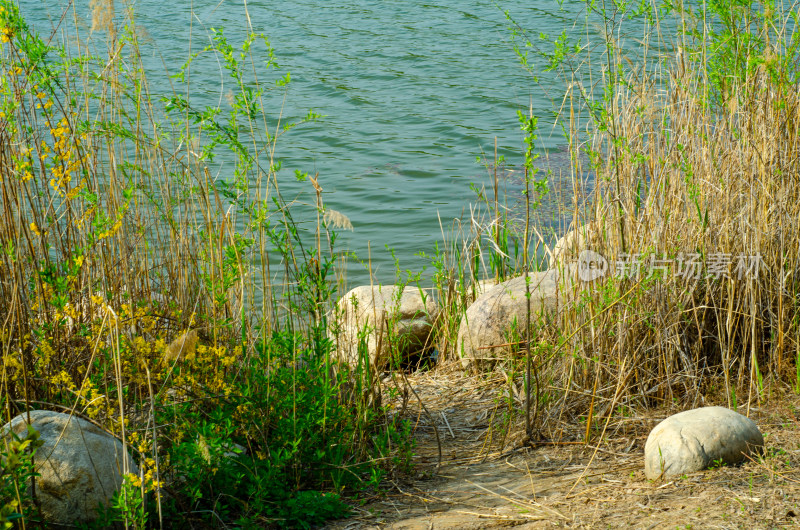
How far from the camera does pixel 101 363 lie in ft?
9.91

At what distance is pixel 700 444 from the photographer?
9.18 feet

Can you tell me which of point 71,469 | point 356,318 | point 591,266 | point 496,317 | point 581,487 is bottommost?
point 581,487

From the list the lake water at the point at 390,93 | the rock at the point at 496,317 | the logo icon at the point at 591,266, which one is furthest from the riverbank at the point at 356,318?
the lake water at the point at 390,93

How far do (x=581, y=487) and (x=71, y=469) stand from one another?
5.72 feet

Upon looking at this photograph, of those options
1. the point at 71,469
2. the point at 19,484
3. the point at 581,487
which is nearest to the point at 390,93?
the point at 581,487

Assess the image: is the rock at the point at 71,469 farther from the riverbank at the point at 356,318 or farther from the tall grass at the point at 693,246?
the tall grass at the point at 693,246

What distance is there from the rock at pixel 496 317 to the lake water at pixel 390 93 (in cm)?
139

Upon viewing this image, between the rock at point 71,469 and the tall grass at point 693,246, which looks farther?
the tall grass at point 693,246

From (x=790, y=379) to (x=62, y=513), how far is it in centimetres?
298

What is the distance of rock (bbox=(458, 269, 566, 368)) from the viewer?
433 cm

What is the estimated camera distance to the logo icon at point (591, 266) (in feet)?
11.4

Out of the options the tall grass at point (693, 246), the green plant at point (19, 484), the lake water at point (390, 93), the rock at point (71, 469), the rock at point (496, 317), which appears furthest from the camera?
the lake water at point (390, 93)

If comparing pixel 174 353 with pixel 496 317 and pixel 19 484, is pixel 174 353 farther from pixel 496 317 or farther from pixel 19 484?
pixel 496 317

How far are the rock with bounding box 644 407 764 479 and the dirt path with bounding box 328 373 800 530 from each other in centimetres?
4
